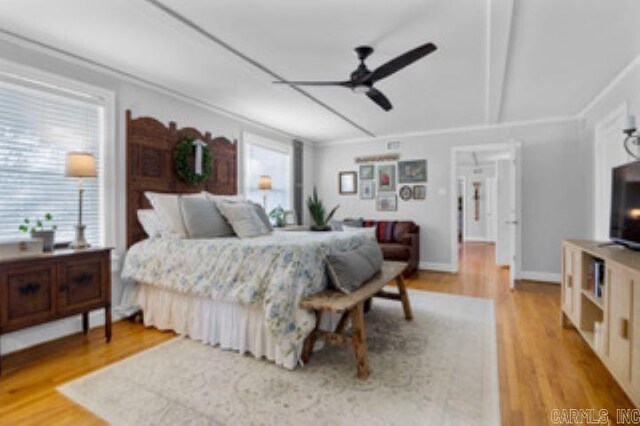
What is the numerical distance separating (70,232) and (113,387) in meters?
1.62

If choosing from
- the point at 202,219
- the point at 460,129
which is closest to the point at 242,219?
the point at 202,219

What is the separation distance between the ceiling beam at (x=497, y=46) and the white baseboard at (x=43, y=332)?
13.1ft

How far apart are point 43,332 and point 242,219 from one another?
1.88 metres

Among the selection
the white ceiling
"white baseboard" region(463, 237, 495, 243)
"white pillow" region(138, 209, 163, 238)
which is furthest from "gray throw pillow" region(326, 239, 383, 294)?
"white baseboard" region(463, 237, 495, 243)

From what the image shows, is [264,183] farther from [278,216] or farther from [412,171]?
[412,171]

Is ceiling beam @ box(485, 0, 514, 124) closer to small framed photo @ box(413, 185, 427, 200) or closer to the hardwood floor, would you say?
small framed photo @ box(413, 185, 427, 200)

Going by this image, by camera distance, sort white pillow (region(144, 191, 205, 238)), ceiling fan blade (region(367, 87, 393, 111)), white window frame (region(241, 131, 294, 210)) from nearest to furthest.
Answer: ceiling fan blade (region(367, 87, 393, 111)) → white pillow (region(144, 191, 205, 238)) → white window frame (region(241, 131, 294, 210))

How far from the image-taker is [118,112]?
3.26 m

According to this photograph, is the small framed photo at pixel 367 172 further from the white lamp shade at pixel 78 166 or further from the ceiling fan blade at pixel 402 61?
the white lamp shade at pixel 78 166

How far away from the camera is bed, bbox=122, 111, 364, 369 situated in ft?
7.48

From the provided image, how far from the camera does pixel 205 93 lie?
376 cm

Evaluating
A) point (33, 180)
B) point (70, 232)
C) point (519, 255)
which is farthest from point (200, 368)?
point (519, 255)

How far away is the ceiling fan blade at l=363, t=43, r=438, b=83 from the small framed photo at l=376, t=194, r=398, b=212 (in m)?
3.65

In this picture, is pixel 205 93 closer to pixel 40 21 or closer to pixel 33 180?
pixel 40 21
